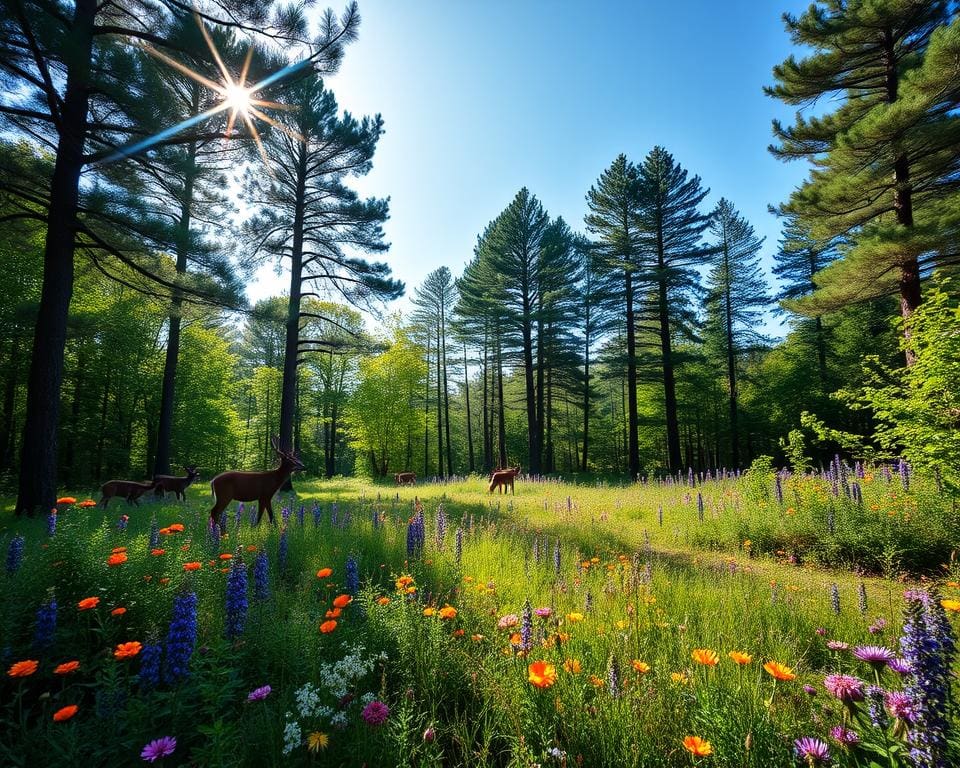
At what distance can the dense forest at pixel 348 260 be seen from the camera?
679cm

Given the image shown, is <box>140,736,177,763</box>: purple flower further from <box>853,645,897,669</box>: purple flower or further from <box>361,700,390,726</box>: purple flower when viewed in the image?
<box>853,645,897,669</box>: purple flower

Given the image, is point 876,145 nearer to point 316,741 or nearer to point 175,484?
point 316,741

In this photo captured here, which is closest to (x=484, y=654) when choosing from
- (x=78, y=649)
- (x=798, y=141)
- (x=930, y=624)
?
(x=930, y=624)

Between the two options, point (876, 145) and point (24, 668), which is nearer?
point (24, 668)

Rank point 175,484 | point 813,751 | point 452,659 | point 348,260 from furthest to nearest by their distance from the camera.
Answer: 1. point 348,260
2. point 175,484
3. point 452,659
4. point 813,751

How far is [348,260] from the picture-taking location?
13.4 meters

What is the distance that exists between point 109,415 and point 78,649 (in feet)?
81.9

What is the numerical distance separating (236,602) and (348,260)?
12999mm

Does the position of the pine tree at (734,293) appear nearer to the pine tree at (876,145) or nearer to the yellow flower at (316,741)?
the pine tree at (876,145)

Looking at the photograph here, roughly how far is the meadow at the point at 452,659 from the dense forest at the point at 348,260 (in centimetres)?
445

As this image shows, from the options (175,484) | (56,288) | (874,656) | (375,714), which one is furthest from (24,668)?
(175,484)

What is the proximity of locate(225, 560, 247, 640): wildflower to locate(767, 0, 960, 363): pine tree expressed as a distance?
12478mm

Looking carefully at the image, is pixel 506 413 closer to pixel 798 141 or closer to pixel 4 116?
pixel 798 141

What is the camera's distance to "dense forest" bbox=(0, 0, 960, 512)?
22.3 ft
